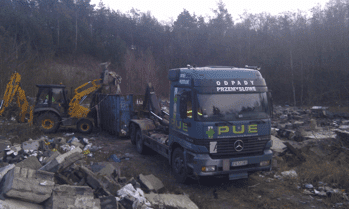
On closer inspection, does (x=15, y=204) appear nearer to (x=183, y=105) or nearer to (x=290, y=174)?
(x=183, y=105)

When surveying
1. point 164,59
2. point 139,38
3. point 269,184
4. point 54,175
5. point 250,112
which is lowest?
point 269,184

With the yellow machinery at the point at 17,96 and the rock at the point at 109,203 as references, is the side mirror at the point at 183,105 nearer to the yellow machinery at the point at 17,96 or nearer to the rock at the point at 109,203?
the rock at the point at 109,203

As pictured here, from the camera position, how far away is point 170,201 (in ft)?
16.7

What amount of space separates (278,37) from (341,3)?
831 centimetres

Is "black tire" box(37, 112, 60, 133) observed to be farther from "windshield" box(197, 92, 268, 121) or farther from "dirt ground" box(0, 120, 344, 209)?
"windshield" box(197, 92, 268, 121)

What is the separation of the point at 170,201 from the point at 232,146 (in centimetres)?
177

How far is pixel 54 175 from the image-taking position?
17.5 feet

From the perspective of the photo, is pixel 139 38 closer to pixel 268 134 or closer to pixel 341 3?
pixel 341 3

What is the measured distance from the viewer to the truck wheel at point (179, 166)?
6.19 metres

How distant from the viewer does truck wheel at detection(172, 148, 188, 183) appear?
20.3 ft

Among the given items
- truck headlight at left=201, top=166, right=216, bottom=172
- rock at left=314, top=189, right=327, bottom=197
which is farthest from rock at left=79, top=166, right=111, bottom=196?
rock at left=314, top=189, right=327, bottom=197

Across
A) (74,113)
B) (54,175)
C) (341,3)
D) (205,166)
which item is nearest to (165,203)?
(205,166)

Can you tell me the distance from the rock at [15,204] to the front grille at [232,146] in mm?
3212

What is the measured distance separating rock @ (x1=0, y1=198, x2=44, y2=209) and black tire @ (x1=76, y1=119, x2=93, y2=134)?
8170mm
